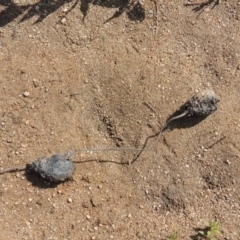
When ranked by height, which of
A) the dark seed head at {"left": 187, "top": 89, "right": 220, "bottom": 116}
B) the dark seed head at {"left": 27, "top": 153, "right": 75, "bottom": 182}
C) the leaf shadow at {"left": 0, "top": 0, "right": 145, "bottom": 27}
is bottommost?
the dark seed head at {"left": 27, "top": 153, "right": 75, "bottom": 182}

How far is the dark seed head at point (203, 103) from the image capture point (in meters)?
2.99

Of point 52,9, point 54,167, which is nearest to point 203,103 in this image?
point 54,167

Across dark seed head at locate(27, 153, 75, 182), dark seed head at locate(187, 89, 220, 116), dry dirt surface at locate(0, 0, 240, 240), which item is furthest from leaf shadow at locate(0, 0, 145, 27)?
dark seed head at locate(27, 153, 75, 182)

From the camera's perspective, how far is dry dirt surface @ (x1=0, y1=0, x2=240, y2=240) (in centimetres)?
299

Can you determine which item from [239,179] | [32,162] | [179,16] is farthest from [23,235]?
[179,16]

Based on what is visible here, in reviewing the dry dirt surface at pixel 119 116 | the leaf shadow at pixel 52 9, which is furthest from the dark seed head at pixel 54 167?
the leaf shadow at pixel 52 9

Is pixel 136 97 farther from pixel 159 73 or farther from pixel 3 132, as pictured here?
pixel 3 132

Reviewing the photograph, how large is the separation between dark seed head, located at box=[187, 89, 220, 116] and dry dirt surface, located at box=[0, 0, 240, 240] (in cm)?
9

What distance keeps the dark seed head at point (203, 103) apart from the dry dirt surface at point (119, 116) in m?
0.09

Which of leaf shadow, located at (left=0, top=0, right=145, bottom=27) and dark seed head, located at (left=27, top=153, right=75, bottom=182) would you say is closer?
dark seed head, located at (left=27, top=153, right=75, bottom=182)

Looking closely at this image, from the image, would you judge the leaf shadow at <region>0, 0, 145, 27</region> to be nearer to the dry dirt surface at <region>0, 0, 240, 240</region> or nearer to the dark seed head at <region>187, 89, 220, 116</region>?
the dry dirt surface at <region>0, 0, 240, 240</region>

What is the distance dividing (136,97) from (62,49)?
0.61m

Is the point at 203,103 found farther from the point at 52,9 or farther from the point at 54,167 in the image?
the point at 52,9

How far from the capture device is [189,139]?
3.07 m
